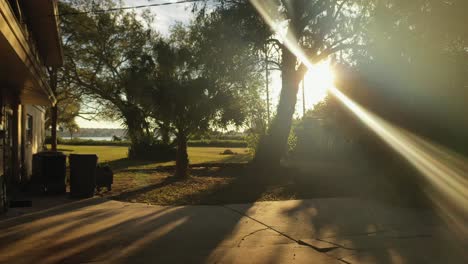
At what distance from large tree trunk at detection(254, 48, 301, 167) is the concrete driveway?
11.0 m

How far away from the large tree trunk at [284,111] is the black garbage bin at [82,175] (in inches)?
428

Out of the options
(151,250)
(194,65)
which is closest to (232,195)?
(151,250)

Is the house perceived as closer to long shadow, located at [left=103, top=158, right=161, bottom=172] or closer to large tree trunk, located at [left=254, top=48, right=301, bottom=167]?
long shadow, located at [left=103, top=158, right=161, bottom=172]

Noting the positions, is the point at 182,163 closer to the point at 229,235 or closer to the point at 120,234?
the point at 120,234

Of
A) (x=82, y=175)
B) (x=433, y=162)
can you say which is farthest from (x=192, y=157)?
(x=433, y=162)

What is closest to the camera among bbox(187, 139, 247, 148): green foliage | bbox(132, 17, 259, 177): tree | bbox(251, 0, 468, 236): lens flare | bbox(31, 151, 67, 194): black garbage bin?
bbox(251, 0, 468, 236): lens flare

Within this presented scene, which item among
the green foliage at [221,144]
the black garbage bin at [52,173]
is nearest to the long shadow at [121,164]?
the black garbage bin at [52,173]

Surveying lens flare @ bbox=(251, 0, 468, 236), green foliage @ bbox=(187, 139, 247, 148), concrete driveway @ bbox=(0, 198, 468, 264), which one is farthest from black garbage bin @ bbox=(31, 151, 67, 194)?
green foliage @ bbox=(187, 139, 247, 148)

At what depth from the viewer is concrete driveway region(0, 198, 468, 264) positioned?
230 inches

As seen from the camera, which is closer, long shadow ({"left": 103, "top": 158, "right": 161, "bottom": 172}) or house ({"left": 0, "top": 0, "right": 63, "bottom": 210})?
house ({"left": 0, "top": 0, "right": 63, "bottom": 210})

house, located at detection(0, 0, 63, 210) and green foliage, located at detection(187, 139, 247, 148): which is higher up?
house, located at detection(0, 0, 63, 210)

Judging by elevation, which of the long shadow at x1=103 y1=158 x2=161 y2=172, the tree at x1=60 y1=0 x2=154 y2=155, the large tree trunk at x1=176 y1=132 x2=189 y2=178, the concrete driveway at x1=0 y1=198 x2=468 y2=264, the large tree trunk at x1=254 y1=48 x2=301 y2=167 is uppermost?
the tree at x1=60 y1=0 x2=154 y2=155

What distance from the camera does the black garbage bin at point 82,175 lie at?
35.5 feet

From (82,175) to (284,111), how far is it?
459 inches
